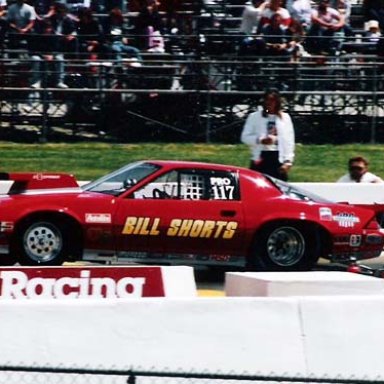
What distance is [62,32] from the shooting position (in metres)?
23.2

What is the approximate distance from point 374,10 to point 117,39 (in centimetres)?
494

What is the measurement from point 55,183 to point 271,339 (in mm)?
5848

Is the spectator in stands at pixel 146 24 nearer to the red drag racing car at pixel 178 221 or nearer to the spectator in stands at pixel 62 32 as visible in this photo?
the spectator in stands at pixel 62 32

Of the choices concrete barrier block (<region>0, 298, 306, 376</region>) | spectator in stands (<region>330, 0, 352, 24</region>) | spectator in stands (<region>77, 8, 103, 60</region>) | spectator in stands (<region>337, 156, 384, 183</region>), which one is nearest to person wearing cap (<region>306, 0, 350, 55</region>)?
spectator in stands (<region>330, 0, 352, 24</region>)

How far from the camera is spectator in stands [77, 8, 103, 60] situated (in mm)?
23078

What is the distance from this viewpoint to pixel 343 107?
24.0m

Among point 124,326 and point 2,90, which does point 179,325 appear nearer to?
point 124,326

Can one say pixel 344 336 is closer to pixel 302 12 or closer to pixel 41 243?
pixel 41 243

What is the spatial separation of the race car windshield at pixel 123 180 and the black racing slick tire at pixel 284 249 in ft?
4.44

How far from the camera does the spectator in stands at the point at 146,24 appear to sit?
23.4 m

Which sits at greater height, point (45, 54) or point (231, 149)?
point (45, 54)

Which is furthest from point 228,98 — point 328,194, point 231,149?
point 328,194

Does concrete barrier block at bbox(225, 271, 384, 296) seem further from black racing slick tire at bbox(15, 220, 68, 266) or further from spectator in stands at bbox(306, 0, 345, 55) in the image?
spectator in stands at bbox(306, 0, 345, 55)

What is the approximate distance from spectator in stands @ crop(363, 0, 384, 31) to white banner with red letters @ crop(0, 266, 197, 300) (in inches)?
594
